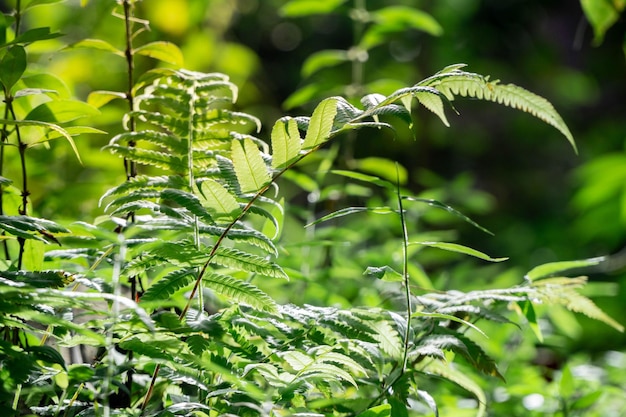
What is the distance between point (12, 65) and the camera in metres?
0.64

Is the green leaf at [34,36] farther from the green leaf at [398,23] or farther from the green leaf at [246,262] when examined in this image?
the green leaf at [398,23]

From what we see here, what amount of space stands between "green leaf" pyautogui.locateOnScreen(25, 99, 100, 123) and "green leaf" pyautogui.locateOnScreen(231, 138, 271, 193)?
22cm

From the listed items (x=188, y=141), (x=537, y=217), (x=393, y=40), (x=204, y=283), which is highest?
(x=393, y=40)

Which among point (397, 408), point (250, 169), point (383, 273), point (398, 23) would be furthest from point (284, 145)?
point (398, 23)

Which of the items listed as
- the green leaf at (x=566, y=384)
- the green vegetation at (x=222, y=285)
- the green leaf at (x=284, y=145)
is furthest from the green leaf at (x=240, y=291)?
the green leaf at (x=566, y=384)

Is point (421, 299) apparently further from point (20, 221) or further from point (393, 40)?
point (393, 40)

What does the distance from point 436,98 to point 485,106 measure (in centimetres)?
337

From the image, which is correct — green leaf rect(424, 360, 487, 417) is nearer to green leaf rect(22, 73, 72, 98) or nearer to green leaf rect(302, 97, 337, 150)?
green leaf rect(302, 97, 337, 150)

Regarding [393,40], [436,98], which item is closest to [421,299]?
[436,98]

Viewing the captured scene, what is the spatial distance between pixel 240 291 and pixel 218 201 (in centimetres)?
9

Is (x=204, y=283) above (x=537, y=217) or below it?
above

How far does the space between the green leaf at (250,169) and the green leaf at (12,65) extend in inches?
9.7

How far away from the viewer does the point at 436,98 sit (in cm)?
54

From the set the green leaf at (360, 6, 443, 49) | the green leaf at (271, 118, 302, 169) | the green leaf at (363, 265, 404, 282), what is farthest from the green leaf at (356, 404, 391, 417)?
the green leaf at (360, 6, 443, 49)
